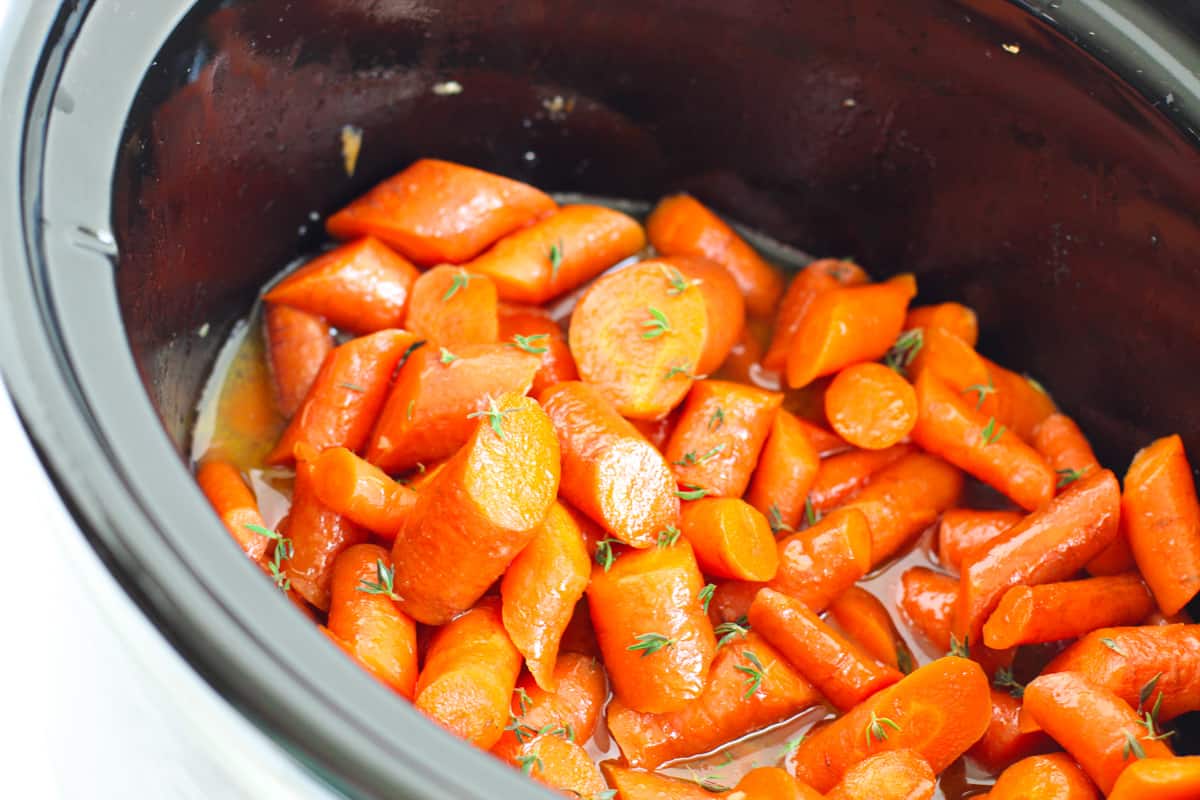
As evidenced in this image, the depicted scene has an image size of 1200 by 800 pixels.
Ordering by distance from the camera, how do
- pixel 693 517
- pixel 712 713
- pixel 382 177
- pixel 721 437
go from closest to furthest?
pixel 712 713, pixel 693 517, pixel 721 437, pixel 382 177

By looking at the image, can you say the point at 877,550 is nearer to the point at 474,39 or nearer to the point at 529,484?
the point at 529,484

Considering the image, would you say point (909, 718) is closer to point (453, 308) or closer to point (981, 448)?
point (981, 448)

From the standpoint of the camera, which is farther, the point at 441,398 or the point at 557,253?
the point at 557,253

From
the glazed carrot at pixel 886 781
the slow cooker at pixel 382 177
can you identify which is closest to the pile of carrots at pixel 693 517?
the glazed carrot at pixel 886 781

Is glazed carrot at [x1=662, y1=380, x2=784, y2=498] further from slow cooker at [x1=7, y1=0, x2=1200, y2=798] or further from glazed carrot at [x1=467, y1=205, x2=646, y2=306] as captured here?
slow cooker at [x1=7, y1=0, x2=1200, y2=798]

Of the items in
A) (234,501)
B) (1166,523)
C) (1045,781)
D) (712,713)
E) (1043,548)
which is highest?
(1166,523)

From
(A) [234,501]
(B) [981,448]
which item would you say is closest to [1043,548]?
(B) [981,448]

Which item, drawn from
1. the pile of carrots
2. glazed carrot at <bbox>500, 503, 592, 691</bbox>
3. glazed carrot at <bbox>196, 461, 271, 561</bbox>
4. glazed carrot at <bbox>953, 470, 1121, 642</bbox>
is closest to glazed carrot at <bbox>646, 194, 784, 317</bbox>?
the pile of carrots
